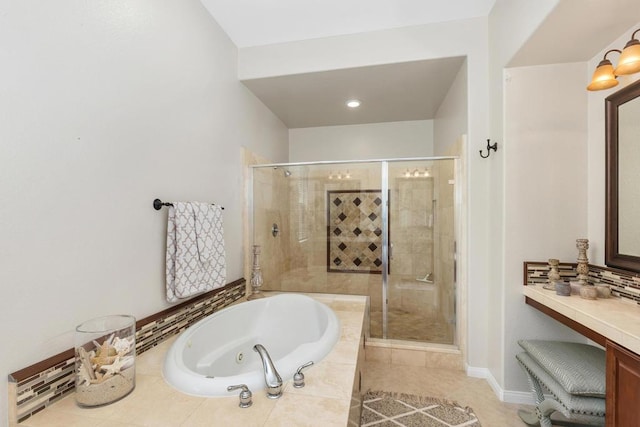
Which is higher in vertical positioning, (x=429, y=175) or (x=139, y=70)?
(x=139, y=70)

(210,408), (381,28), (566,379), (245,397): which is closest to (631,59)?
(566,379)

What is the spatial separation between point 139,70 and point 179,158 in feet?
1.68

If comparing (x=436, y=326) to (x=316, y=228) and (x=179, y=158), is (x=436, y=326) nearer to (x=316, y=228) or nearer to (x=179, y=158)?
(x=316, y=228)

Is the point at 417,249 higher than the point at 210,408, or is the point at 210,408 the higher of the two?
the point at 417,249

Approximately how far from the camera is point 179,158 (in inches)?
72.6

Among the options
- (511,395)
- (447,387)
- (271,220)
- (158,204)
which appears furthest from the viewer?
(271,220)

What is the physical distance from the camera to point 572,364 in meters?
1.46

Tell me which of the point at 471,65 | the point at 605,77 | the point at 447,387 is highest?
the point at 471,65

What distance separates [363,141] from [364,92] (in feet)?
3.59

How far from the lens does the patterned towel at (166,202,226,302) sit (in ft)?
5.68

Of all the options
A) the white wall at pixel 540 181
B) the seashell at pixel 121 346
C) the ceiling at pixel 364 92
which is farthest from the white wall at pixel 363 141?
the seashell at pixel 121 346

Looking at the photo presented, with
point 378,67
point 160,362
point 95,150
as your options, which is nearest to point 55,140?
point 95,150

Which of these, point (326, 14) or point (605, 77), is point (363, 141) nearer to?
point (326, 14)

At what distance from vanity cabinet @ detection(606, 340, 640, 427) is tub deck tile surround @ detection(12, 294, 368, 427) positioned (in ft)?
3.38
